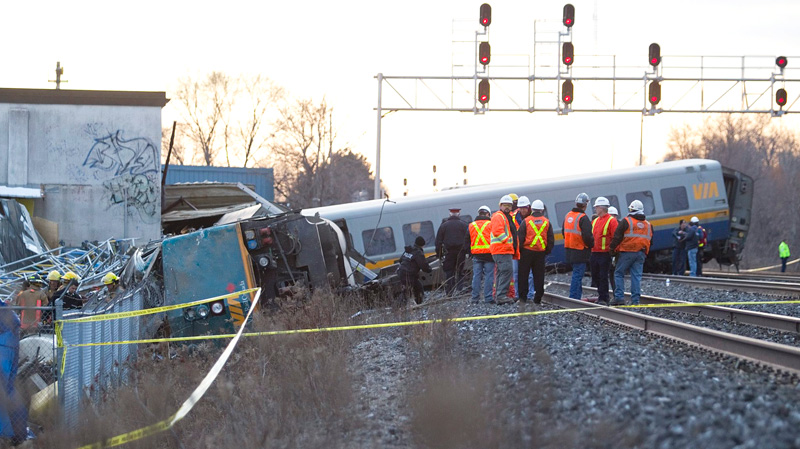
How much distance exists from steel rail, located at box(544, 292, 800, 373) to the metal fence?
6.20m

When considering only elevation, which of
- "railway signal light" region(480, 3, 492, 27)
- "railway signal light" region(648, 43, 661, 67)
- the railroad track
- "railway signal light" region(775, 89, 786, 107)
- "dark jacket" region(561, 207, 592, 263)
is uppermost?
"railway signal light" region(480, 3, 492, 27)

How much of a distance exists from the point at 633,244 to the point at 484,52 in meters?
11.4

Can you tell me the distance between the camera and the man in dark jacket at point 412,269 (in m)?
15.4

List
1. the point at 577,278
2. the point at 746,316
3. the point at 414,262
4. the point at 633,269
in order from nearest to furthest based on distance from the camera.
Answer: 1. the point at 746,316
2. the point at 633,269
3. the point at 577,278
4. the point at 414,262

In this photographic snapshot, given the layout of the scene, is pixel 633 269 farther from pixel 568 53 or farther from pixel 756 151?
pixel 756 151

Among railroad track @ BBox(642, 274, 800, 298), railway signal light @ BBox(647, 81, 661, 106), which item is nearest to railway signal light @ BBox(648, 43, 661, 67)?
railway signal light @ BBox(647, 81, 661, 106)

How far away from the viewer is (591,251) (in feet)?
47.2

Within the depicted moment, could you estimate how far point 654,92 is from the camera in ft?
82.9

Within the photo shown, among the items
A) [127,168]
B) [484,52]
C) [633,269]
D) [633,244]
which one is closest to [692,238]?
[484,52]

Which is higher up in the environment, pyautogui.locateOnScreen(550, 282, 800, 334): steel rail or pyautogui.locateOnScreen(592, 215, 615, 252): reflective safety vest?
pyautogui.locateOnScreen(592, 215, 615, 252): reflective safety vest

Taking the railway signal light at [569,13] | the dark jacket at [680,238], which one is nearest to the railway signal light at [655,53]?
the railway signal light at [569,13]

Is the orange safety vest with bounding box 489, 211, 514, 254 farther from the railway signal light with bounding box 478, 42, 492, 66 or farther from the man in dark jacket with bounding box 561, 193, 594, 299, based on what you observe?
the railway signal light with bounding box 478, 42, 492, 66

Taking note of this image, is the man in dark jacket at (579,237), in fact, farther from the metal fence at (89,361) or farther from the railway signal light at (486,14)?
the railway signal light at (486,14)

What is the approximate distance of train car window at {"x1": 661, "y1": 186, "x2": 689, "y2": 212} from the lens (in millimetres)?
23938
